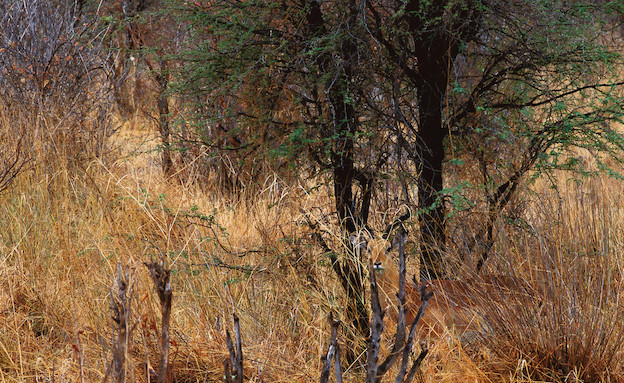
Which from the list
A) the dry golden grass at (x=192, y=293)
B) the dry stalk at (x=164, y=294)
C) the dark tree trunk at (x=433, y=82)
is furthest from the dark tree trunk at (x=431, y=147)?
the dry stalk at (x=164, y=294)

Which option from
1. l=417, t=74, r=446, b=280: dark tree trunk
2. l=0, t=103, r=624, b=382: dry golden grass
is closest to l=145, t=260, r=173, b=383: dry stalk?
l=0, t=103, r=624, b=382: dry golden grass

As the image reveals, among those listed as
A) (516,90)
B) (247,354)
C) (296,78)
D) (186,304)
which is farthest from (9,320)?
(516,90)

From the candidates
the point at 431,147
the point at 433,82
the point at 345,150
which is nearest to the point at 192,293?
the point at 345,150

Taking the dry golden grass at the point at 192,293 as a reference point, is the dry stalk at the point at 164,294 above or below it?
above

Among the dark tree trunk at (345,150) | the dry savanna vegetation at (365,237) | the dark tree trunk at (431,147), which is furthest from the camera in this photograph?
the dark tree trunk at (431,147)

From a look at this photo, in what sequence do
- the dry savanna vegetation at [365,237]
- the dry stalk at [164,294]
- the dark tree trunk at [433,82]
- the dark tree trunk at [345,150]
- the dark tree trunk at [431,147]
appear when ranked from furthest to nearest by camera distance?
the dark tree trunk at [431,147] < the dark tree trunk at [433,82] < the dark tree trunk at [345,150] < the dry savanna vegetation at [365,237] < the dry stalk at [164,294]

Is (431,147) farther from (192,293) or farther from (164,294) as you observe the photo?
(164,294)

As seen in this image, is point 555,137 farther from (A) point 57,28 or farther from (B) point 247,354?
(A) point 57,28

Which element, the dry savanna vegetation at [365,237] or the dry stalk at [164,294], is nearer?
the dry stalk at [164,294]

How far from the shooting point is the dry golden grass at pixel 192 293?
8.53ft

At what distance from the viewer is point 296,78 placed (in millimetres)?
3369

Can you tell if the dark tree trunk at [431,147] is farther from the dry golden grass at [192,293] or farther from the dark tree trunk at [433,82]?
the dry golden grass at [192,293]

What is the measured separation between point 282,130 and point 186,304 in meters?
1.05

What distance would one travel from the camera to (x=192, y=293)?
3074mm
